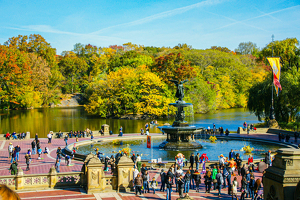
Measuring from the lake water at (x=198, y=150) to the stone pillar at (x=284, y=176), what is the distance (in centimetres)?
1823

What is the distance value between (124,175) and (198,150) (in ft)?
47.2

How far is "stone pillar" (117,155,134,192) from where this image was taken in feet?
54.9

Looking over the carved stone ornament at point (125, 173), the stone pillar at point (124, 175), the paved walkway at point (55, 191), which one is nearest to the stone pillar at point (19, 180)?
the paved walkway at point (55, 191)

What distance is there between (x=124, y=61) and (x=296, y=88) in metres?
61.9

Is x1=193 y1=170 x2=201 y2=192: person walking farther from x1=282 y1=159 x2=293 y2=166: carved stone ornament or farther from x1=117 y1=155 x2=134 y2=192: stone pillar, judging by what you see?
x1=282 y1=159 x2=293 y2=166: carved stone ornament

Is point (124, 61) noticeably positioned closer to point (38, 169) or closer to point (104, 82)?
point (104, 82)

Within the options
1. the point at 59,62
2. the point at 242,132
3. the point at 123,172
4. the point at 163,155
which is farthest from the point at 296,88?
the point at 59,62

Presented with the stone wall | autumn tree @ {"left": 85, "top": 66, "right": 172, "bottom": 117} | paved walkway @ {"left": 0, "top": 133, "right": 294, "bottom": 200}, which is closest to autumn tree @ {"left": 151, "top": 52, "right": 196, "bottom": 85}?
autumn tree @ {"left": 85, "top": 66, "right": 172, "bottom": 117}

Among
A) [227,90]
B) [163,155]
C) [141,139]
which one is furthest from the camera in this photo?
[227,90]

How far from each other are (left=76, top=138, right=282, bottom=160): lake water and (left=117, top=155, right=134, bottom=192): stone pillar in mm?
10011

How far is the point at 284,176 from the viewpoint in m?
8.30

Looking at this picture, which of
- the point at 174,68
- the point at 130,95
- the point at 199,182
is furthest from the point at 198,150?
the point at 174,68

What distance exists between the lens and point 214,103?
80.2 meters

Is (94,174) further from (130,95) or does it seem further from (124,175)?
(130,95)
